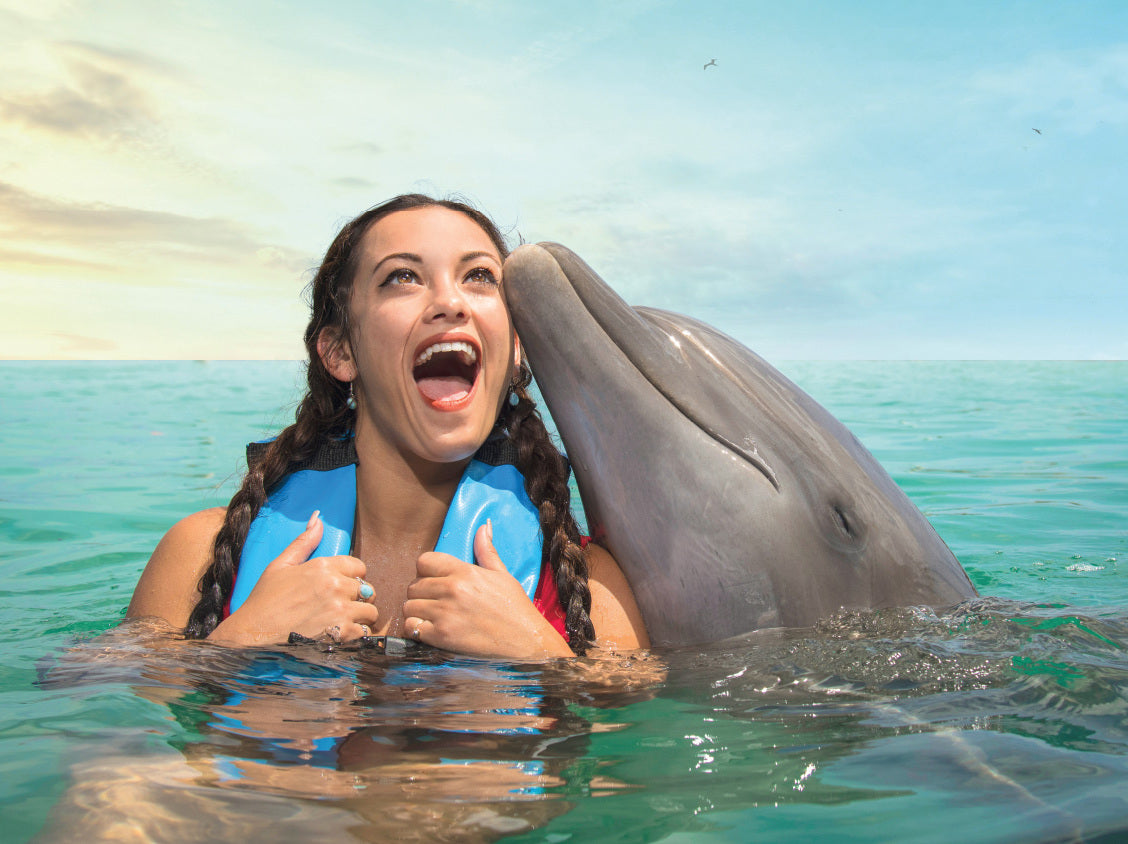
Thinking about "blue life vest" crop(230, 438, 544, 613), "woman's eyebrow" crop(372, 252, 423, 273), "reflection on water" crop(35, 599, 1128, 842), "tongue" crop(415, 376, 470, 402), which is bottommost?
"reflection on water" crop(35, 599, 1128, 842)

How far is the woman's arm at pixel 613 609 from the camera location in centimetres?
367

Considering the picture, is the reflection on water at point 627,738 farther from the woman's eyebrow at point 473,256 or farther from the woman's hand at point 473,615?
the woman's eyebrow at point 473,256

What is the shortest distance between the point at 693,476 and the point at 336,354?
1778 mm

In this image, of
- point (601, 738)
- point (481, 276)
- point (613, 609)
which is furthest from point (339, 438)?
point (601, 738)

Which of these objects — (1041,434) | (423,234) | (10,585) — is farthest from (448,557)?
(1041,434)

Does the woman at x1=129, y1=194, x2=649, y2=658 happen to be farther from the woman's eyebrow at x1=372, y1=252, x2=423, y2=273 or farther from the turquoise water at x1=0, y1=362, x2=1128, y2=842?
the turquoise water at x1=0, y1=362, x2=1128, y2=842

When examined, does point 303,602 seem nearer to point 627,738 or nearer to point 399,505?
point 399,505

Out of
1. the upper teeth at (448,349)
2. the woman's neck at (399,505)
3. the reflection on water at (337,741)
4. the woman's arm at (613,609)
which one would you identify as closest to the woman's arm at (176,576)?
the reflection on water at (337,741)

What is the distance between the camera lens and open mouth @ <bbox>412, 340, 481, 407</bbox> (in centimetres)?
387

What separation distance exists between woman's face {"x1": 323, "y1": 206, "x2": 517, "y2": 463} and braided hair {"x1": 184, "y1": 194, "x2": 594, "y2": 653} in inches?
7.3

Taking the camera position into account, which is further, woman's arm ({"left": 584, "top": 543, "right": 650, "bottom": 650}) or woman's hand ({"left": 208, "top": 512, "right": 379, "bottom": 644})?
woman's arm ({"left": 584, "top": 543, "right": 650, "bottom": 650})

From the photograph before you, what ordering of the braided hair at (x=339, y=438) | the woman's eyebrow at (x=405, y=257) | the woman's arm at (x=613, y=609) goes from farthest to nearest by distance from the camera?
the woman's eyebrow at (x=405, y=257)
the braided hair at (x=339, y=438)
the woman's arm at (x=613, y=609)

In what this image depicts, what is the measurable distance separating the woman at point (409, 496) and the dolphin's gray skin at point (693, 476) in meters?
0.31

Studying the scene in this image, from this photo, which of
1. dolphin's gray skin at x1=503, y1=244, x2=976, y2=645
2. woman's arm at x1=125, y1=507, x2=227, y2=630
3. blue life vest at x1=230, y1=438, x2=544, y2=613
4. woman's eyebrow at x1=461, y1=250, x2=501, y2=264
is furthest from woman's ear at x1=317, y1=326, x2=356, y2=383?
dolphin's gray skin at x1=503, y1=244, x2=976, y2=645
